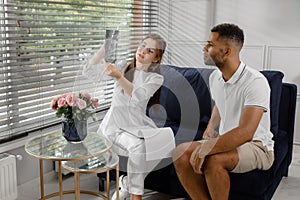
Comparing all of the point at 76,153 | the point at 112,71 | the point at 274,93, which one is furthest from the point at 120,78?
the point at 274,93

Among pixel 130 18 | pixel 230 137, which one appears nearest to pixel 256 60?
pixel 130 18

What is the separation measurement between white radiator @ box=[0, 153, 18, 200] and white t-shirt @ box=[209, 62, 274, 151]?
3.86 feet

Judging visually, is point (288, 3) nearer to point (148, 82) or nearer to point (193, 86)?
point (193, 86)

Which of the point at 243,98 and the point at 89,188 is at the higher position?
the point at 243,98

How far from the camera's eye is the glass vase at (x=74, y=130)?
78.3 inches

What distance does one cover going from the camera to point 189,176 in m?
2.00

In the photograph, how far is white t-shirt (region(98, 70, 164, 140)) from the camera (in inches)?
83.5

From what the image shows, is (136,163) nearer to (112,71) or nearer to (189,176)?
(189,176)

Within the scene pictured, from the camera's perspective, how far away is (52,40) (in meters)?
2.51

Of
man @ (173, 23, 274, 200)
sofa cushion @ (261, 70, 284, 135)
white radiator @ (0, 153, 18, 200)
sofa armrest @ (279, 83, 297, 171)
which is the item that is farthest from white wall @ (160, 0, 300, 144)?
white radiator @ (0, 153, 18, 200)

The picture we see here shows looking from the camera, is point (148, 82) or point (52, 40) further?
point (52, 40)

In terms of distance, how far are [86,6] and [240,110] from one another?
1415mm

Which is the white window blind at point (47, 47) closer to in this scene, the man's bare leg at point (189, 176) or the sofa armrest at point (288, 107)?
the man's bare leg at point (189, 176)

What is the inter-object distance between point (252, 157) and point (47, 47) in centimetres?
144
